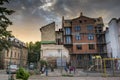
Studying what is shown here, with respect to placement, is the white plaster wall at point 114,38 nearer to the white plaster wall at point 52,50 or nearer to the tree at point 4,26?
the white plaster wall at point 52,50

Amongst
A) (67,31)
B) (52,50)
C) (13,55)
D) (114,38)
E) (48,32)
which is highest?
(48,32)

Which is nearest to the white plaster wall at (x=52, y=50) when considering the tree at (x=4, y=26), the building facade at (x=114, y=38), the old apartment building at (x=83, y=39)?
the old apartment building at (x=83, y=39)

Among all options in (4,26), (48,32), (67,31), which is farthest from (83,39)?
(4,26)

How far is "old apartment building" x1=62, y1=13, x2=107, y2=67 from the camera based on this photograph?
51.1 metres

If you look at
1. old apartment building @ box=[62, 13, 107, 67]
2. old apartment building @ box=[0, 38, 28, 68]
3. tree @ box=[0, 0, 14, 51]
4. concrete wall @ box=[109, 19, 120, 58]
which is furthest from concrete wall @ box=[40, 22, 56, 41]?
tree @ box=[0, 0, 14, 51]

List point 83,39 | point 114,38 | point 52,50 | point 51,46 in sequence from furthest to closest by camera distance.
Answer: point 83,39 < point 51,46 < point 52,50 < point 114,38

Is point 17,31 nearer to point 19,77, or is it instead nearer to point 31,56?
point 19,77

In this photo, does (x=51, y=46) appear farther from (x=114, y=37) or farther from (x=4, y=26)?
(x=4, y=26)

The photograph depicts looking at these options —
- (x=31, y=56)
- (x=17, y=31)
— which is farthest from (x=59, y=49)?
(x=31, y=56)

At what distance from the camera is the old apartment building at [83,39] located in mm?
51062

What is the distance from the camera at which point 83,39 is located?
51812 mm

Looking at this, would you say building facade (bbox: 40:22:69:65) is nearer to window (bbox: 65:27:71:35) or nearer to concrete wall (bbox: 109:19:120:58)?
window (bbox: 65:27:71:35)

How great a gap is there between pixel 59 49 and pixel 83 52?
6769 millimetres

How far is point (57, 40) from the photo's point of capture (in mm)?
54594
